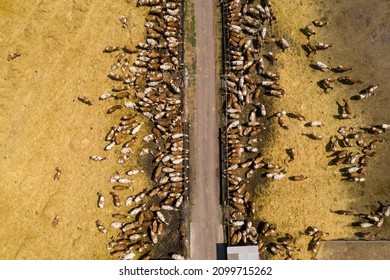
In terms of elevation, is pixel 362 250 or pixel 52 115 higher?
pixel 52 115

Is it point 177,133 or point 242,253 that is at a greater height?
point 177,133

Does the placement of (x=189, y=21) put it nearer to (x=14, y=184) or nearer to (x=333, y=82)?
(x=333, y=82)

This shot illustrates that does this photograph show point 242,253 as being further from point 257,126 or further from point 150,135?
point 150,135

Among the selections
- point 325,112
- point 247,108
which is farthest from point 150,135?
point 325,112

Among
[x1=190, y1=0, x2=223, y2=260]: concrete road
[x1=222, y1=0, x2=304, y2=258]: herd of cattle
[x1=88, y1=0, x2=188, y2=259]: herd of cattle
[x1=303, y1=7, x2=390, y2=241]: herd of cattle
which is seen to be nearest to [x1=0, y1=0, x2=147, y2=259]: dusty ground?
[x1=88, y1=0, x2=188, y2=259]: herd of cattle

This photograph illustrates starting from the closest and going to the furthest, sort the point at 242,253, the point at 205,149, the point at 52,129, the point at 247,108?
the point at 242,253 < the point at 52,129 < the point at 205,149 < the point at 247,108

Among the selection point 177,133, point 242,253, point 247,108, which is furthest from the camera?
point 247,108
